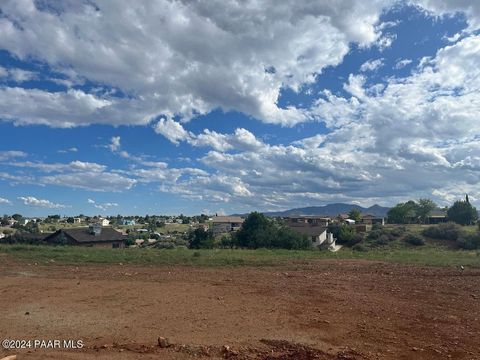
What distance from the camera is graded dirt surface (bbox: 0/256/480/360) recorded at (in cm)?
770

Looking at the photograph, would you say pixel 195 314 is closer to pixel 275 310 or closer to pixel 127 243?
pixel 275 310

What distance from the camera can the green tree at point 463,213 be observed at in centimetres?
8750

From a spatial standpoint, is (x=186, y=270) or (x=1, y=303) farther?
(x=186, y=270)

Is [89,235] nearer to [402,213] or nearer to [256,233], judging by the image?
[256,233]

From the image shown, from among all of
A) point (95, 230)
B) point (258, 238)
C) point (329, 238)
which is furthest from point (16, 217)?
point (258, 238)

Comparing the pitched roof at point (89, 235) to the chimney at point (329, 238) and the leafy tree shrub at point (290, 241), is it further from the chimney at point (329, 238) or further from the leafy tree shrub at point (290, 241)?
the chimney at point (329, 238)

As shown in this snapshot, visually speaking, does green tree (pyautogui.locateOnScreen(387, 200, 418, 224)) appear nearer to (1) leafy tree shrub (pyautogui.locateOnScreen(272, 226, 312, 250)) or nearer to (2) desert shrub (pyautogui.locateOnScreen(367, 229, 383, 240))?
(2) desert shrub (pyautogui.locateOnScreen(367, 229, 383, 240))

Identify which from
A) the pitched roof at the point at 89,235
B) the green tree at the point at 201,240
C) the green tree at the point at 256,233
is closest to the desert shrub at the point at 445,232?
→ the green tree at the point at 256,233

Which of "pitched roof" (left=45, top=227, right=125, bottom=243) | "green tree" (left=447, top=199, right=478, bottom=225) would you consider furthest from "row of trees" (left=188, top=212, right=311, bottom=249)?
"green tree" (left=447, top=199, right=478, bottom=225)

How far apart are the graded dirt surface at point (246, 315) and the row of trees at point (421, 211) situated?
8032 centimetres

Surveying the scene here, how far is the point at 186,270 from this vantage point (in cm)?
1872

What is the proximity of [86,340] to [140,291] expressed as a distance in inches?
193

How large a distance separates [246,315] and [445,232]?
55.8 metres

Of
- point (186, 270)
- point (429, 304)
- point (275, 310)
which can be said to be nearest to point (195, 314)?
point (275, 310)
